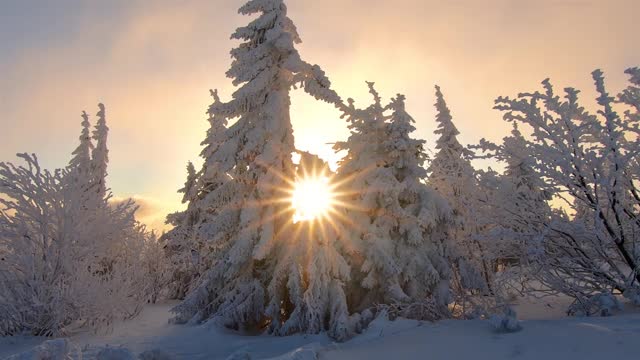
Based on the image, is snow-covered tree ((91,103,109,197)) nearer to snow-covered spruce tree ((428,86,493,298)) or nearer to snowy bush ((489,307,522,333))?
snow-covered spruce tree ((428,86,493,298))

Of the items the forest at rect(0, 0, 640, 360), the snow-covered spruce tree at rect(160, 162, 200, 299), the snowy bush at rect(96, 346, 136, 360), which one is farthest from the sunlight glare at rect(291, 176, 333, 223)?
the snow-covered spruce tree at rect(160, 162, 200, 299)

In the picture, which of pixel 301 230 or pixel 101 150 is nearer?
pixel 301 230

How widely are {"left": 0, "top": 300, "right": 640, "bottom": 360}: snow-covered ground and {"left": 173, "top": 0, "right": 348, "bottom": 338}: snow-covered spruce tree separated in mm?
1433

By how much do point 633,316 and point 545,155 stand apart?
3007 millimetres

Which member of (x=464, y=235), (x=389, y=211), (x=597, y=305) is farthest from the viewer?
(x=464, y=235)

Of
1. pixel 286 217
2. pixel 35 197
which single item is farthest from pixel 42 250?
pixel 286 217

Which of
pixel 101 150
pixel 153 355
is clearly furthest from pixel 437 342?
pixel 101 150

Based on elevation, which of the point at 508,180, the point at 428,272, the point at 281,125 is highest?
the point at 281,125

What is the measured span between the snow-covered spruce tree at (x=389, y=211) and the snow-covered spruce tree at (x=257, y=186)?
1.35m

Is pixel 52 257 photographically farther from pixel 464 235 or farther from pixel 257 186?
pixel 464 235

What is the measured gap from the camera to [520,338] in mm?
6109

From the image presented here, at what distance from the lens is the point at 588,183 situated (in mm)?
8297

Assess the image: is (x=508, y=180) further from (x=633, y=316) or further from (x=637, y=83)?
(x=633, y=316)

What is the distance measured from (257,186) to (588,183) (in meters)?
8.46
